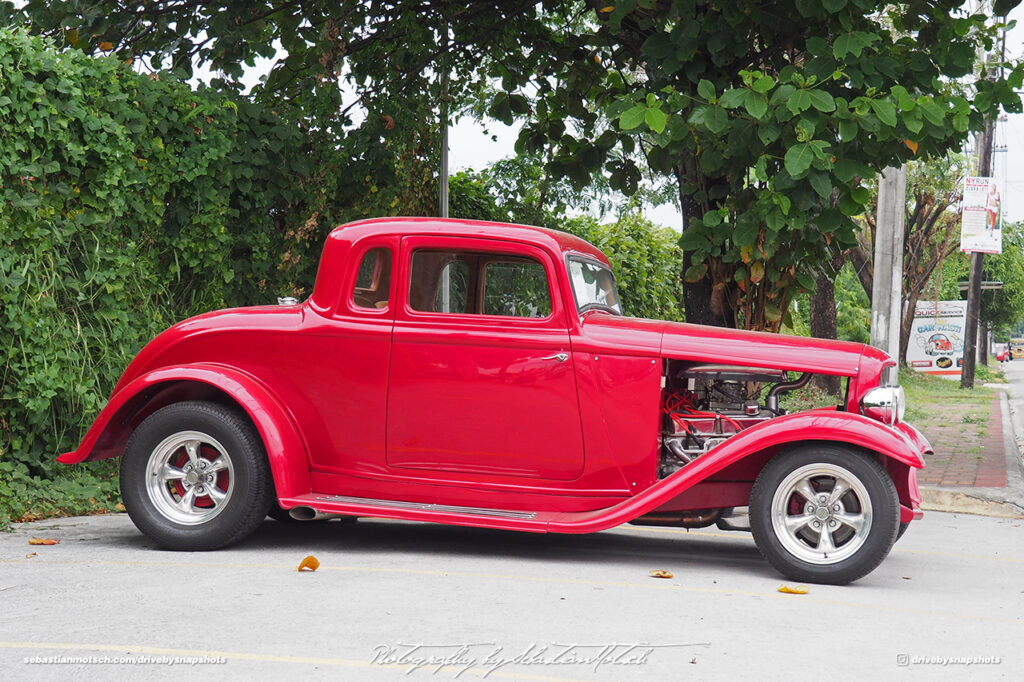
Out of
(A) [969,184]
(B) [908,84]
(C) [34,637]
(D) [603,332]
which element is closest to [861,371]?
(D) [603,332]

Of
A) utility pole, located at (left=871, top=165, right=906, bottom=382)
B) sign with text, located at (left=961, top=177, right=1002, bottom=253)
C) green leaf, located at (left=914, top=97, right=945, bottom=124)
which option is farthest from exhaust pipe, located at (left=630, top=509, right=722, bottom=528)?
sign with text, located at (left=961, top=177, right=1002, bottom=253)

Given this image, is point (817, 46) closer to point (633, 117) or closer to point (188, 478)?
point (633, 117)

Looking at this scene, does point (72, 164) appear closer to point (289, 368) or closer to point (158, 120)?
point (158, 120)

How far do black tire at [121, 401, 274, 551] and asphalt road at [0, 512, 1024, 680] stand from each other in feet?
0.49

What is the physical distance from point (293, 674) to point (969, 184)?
23.2 meters

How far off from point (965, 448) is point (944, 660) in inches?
390

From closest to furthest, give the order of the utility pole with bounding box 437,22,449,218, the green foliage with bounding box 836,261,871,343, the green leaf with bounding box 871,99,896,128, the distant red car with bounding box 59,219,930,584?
the distant red car with bounding box 59,219,930,584, the green leaf with bounding box 871,99,896,128, the utility pole with bounding box 437,22,449,218, the green foliage with bounding box 836,261,871,343

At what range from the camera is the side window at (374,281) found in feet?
19.7

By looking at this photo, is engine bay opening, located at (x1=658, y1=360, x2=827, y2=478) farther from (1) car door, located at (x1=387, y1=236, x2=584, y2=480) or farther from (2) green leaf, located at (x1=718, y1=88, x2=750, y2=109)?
(2) green leaf, located at (x1=718, y1=88, x2=750, y2=109)

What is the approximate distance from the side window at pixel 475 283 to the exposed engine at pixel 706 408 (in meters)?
0.96

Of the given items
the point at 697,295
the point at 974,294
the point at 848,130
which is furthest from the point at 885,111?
the point at 974,294

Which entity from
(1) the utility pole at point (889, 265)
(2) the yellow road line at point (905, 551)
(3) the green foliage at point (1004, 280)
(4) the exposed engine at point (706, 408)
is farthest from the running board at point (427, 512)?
(3) the green foliage at point (1004, 280)

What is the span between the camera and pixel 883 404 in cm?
550

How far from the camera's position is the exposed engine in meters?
5.82
